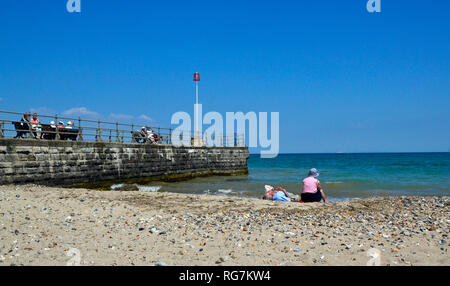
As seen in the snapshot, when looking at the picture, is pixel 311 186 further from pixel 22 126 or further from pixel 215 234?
pixel 22 126

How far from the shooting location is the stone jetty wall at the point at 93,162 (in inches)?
519

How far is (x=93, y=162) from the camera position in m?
16.8

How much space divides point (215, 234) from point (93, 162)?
1208cm

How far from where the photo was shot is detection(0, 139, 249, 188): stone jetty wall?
13.2 m

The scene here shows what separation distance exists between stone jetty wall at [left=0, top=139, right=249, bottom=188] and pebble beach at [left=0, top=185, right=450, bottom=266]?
4.16 metres

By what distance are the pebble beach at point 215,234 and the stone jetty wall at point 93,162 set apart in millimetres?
4159

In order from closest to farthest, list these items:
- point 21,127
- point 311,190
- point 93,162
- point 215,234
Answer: point 215,234 → point 311,190 → point 21,127 → point 93,162

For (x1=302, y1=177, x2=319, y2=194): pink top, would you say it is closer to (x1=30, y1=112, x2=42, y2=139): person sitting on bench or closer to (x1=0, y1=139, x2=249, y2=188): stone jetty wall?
(x1=0, y1=139, x2=249, y2=188): stone jetty wall

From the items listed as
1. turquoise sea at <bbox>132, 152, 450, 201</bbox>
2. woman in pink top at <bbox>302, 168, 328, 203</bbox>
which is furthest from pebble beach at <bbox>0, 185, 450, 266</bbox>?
turquoise sea at <bbox>132, 152, 450, 201</bbox>

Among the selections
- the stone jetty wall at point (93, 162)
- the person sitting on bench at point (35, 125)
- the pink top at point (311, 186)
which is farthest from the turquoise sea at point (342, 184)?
the person sitting on bench at point (35, 125)
